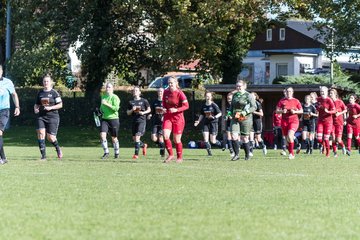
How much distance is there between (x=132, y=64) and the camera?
151 feet

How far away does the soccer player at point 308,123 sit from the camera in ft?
98.6

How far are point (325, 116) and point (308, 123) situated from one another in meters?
Answer: 5.65

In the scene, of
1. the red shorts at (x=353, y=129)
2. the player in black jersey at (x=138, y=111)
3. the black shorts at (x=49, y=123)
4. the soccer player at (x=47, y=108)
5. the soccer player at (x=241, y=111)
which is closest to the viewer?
the soccer player at (x=47, y=108)

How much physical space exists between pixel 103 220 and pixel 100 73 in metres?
36.7

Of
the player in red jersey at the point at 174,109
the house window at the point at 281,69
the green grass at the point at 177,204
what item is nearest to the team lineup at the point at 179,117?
the player in red jersey at the point at 174,109

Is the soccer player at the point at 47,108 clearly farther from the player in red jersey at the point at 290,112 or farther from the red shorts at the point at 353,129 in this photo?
the red shorts at the point at 353,129

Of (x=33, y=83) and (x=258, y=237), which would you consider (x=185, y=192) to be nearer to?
(x=258, y=237)

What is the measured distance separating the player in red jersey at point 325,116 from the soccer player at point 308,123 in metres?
3.42

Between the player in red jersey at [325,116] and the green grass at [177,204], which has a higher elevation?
the player in red jersey at [325,116]

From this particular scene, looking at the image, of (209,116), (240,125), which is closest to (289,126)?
(240,125)

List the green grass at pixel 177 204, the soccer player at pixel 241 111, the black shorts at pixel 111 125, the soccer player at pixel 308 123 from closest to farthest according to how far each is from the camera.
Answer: the green grass at pixel 177 204
the soccer player at pixel 241 111
the black shorts at pixel 111 125
the soccer player at pixel 308 123

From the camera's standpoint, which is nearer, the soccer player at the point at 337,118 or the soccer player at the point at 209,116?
the soccer player at the point at 337,118

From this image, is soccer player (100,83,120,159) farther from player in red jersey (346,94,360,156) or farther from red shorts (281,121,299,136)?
player in red jersey (346,94,360,156)

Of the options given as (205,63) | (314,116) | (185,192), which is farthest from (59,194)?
(205,63)
